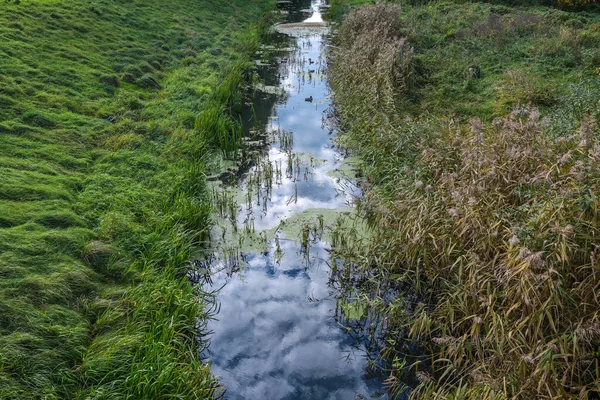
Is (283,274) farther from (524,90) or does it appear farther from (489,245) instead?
(524,90)

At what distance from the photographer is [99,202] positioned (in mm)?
7734

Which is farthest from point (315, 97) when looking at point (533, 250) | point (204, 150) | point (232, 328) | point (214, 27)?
point (533, 250)

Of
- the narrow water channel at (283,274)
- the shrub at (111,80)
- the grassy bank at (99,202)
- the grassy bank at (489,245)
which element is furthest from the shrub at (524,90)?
the shrub at (111,80)

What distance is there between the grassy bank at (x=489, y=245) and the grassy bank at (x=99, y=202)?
2668mm

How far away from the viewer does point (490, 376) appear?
4609 millimetres

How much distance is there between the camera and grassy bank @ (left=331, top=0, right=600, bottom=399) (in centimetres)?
452

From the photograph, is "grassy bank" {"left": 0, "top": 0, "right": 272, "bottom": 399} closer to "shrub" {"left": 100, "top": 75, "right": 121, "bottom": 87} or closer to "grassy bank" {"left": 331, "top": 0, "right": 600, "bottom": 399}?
"shrub" {"left": 100, "top": 75, "right": 121, "bottom": 87}

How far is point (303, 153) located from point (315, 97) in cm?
442

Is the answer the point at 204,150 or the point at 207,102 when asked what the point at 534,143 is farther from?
the point at 207,102

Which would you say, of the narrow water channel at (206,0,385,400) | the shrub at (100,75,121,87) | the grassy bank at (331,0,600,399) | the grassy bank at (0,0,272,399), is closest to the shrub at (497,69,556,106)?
the grassy bank at (331,0,600,399)

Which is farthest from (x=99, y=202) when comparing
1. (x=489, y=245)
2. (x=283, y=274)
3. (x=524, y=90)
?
(x=524, y=90)

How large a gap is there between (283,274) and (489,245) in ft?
10.4

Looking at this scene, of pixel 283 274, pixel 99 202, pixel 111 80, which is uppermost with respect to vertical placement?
pixel 111 80

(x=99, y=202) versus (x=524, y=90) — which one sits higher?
(x=524, y=90)
